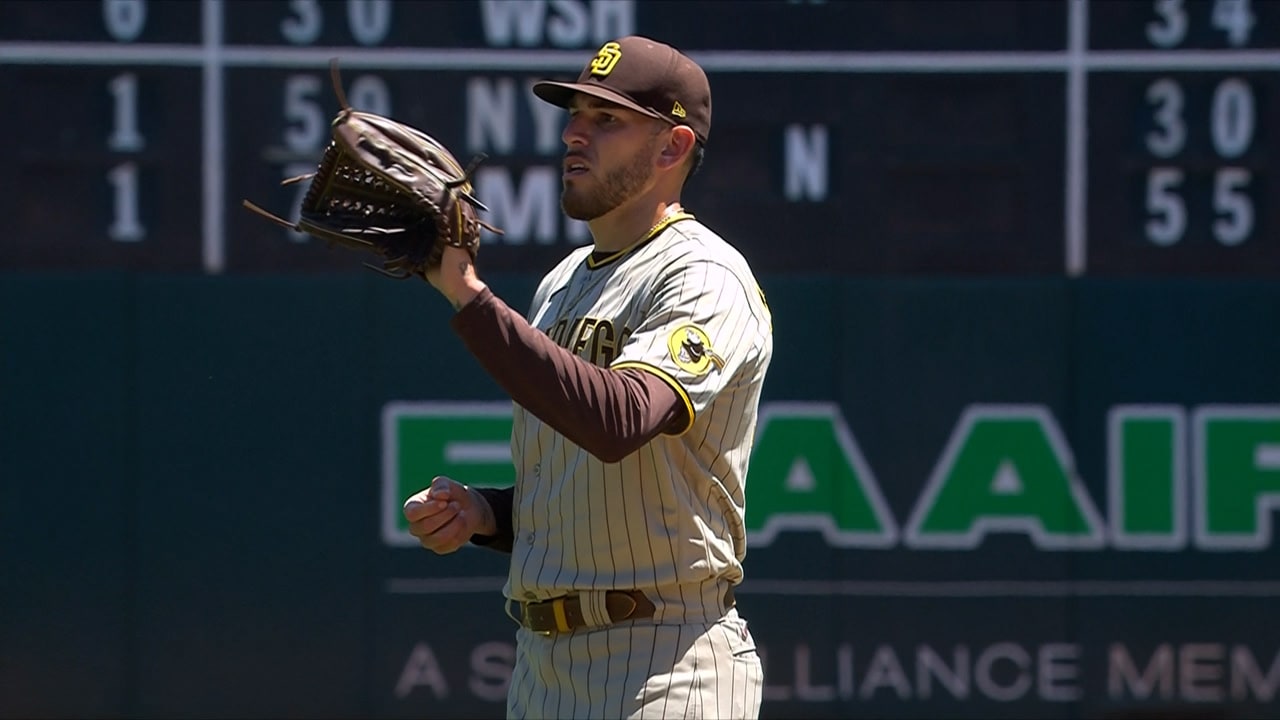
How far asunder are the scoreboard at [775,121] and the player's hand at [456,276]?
7.79ft

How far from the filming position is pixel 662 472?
2.49 metres

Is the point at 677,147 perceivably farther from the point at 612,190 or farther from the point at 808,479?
the point at 808,479

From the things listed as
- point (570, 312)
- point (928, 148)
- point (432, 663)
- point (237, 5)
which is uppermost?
point (237, 5)

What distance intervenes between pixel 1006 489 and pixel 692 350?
249 cm

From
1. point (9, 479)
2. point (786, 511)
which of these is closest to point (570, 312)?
point (786, 511)

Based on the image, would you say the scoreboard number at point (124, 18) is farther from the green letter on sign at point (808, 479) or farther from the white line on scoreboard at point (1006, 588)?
the green letter on sign at point (808, 479)

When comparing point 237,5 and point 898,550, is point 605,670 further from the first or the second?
point 237,5

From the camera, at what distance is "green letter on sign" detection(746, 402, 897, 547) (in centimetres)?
464

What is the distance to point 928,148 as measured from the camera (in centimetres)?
465

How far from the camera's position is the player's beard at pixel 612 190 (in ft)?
8.47

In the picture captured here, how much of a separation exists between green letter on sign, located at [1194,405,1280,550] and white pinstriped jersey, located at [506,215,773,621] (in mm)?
2463

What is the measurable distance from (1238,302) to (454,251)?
3033mm

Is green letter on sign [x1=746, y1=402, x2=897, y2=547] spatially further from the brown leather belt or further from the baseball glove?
the baseball glove

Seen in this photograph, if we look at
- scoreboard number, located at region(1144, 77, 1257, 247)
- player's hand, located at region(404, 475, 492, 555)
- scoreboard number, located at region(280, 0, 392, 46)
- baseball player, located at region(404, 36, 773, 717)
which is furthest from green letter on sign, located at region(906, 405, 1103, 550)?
player's hand, located at region(404, 475, 492, 555)
